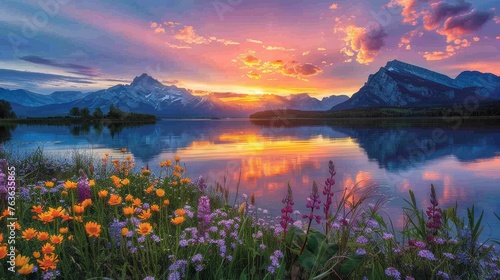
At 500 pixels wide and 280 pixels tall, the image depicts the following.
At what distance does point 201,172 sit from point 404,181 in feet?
40.9

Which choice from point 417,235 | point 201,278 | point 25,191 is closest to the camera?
point 201,278

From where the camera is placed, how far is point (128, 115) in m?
194

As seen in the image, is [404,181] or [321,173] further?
[321,173]

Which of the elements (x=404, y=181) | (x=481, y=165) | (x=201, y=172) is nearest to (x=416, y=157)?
(x=481, y=165)

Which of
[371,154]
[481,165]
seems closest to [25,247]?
[481,165]

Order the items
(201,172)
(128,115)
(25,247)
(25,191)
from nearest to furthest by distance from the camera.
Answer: (25,247) < (25,191) < (201,172) < (128,115)

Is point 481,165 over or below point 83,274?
below

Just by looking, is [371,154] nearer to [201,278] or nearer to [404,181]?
[404,181]

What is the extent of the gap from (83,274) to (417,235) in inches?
226

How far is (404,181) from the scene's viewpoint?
63.0 ft

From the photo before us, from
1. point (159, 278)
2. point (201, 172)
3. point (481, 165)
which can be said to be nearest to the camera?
point (159, 278)

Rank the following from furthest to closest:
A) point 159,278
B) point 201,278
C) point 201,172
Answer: point 201,172 → point 201,278 → point 159,278

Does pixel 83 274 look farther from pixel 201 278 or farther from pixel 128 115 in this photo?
pixel 128 115

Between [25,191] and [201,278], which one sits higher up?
[25,191]
